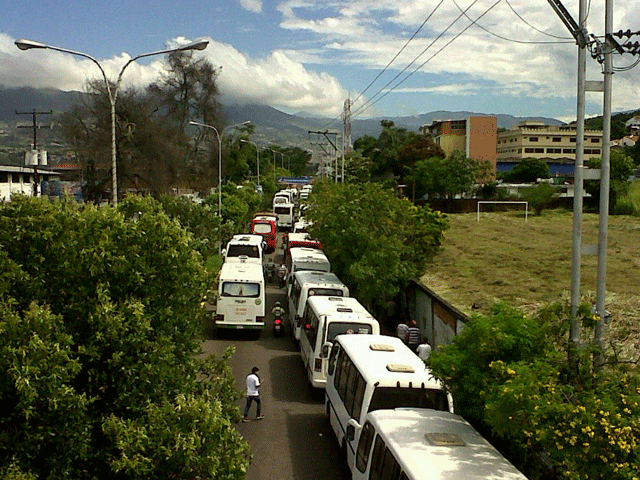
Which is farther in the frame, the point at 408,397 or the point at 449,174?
the point at 449,174

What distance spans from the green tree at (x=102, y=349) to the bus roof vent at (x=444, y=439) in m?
2.38

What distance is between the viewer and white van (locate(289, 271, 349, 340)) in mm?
21322

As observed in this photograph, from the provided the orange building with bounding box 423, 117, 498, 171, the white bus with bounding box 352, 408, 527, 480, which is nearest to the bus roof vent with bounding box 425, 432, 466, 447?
the white bus with bounding box 352, 408, 527, 480

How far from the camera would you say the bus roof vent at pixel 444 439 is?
28.9 ft

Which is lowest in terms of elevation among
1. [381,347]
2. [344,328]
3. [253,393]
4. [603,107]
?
[253,393]

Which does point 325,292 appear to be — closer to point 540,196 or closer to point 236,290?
point 236,290

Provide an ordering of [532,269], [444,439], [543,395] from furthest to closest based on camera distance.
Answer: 1. [532,269]
2. [444,439]
3. [543,395]

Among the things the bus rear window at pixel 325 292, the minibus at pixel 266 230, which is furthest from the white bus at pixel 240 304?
the minibus at pixel 266 230

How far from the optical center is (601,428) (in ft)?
23.2

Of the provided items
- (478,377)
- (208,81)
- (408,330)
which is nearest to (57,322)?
(478,377)

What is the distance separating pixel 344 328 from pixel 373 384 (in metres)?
5.09

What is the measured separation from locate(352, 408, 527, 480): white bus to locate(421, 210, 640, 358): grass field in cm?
386

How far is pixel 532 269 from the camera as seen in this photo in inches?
1030

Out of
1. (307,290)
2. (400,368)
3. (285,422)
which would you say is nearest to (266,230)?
(307,290)
